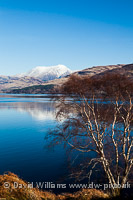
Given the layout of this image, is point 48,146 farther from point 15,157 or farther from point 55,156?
point 15,157

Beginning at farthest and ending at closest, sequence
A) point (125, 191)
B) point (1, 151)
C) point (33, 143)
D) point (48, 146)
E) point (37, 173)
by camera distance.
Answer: point (33, 143) → point (48, 146) → point (1, 151) → point (37, 173) → point (125, 191)

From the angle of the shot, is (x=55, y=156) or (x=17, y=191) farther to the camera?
(x=55, y=156)

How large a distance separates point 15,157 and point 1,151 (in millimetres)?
3198

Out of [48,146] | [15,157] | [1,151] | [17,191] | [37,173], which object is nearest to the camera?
[17,191]

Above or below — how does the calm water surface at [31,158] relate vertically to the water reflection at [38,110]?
below

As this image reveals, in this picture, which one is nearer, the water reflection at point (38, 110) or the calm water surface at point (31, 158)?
the calm water surface at point (31, 158)

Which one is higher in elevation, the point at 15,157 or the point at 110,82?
the point at 110,82

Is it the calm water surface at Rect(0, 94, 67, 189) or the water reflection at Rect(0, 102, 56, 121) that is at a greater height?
the water reflection at Rect(0, 102, 56, 121)

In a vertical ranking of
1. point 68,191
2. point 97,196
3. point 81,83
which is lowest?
point 68,191

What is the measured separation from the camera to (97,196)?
42.0 ft

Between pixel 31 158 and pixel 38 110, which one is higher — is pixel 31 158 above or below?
below

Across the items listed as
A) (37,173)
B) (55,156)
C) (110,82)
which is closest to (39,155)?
(55,156)

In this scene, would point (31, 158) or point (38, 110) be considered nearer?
point (31, 158)

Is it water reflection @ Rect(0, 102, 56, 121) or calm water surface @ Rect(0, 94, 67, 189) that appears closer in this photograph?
calm water surface @ Rect(0, 94, 67, 189)
